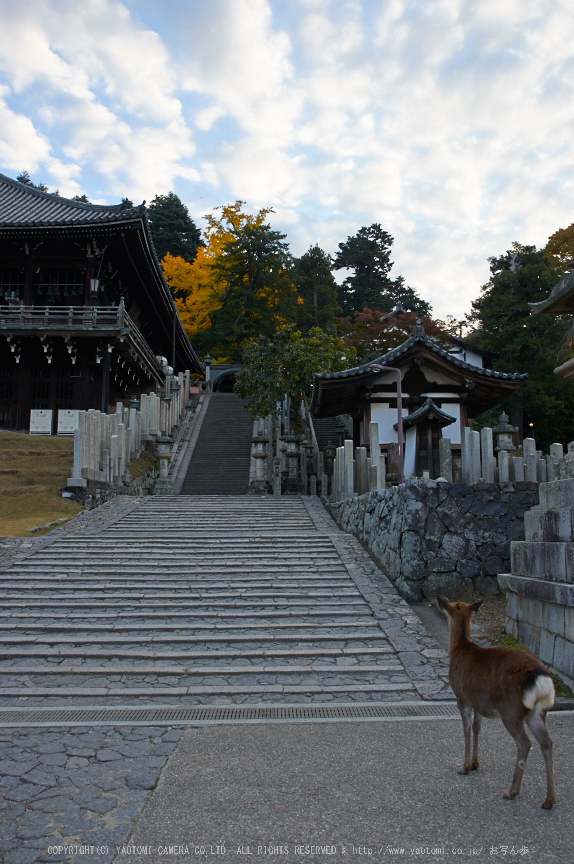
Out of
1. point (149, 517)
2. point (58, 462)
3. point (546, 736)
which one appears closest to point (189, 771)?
point (546, 736)

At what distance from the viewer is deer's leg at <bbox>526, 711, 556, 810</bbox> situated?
338cm

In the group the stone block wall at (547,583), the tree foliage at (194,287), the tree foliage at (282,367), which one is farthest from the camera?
the tree foliage at (194,287)

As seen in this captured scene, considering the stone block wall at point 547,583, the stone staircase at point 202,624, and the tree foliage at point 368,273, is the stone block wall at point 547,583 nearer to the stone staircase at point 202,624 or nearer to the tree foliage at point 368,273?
the stone staircase at point 202,624

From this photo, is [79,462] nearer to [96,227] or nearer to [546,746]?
[96,227]

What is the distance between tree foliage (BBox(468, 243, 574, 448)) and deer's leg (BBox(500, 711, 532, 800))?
27380 millimetres

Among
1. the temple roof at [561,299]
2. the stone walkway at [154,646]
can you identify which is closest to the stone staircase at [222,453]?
the stone walkway at [154,646]

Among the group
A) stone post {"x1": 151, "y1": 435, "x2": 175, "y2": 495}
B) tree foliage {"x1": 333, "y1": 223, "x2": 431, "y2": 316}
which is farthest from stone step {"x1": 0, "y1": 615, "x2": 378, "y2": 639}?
tree foliage {"x1": 333, "y1": 223, "x2": 431, "y2": 316}

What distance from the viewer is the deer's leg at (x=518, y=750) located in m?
3.44

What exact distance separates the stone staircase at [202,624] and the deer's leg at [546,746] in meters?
2.44

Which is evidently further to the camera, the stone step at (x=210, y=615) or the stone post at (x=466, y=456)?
the stone post at (x=466, y=456)

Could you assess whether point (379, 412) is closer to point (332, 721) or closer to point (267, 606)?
point (267, 606)

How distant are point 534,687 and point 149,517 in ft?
35.9

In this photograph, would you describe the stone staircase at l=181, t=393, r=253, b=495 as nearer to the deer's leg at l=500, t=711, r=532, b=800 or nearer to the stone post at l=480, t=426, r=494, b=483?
the stone post at l=480, t=426, r=494, b=483

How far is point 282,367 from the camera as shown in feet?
69.5
